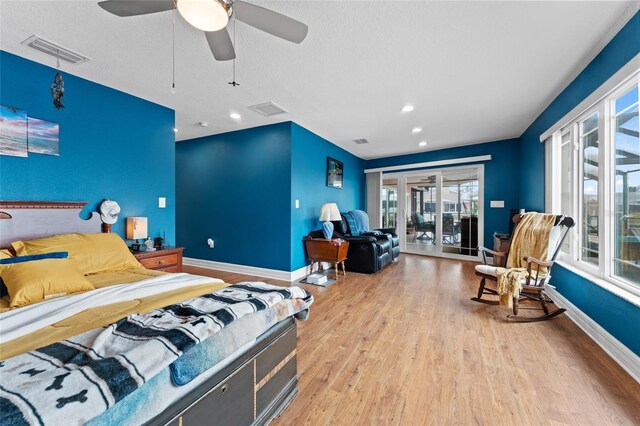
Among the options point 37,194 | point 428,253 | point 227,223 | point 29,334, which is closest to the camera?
point 29,334

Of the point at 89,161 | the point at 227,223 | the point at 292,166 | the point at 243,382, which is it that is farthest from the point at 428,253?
the point at 89,161

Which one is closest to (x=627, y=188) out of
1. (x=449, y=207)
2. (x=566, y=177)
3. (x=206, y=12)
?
(x=566, y=177)

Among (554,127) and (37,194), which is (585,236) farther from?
(37,194)

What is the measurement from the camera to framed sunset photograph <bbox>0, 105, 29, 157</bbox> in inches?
84.3

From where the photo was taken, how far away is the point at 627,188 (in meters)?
2.11

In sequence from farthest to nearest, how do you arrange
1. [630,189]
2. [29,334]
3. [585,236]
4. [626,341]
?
[585,236] → [630,189] → [626,341] → [29,334]

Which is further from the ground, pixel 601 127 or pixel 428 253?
pixel 601 127

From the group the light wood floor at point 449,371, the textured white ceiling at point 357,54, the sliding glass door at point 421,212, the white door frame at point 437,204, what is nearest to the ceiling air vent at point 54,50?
the textured white ceiling at point 357,54

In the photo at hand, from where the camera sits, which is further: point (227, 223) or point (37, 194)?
point (227, 223)

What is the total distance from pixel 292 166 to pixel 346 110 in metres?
1.16

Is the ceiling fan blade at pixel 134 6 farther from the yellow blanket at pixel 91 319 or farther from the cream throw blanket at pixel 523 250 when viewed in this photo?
the cream throw blanket at pixel 523 250

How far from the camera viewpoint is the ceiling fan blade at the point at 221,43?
5.30 feet

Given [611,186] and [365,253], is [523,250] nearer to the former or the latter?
[611,186]

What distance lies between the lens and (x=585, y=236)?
2.84 metres
